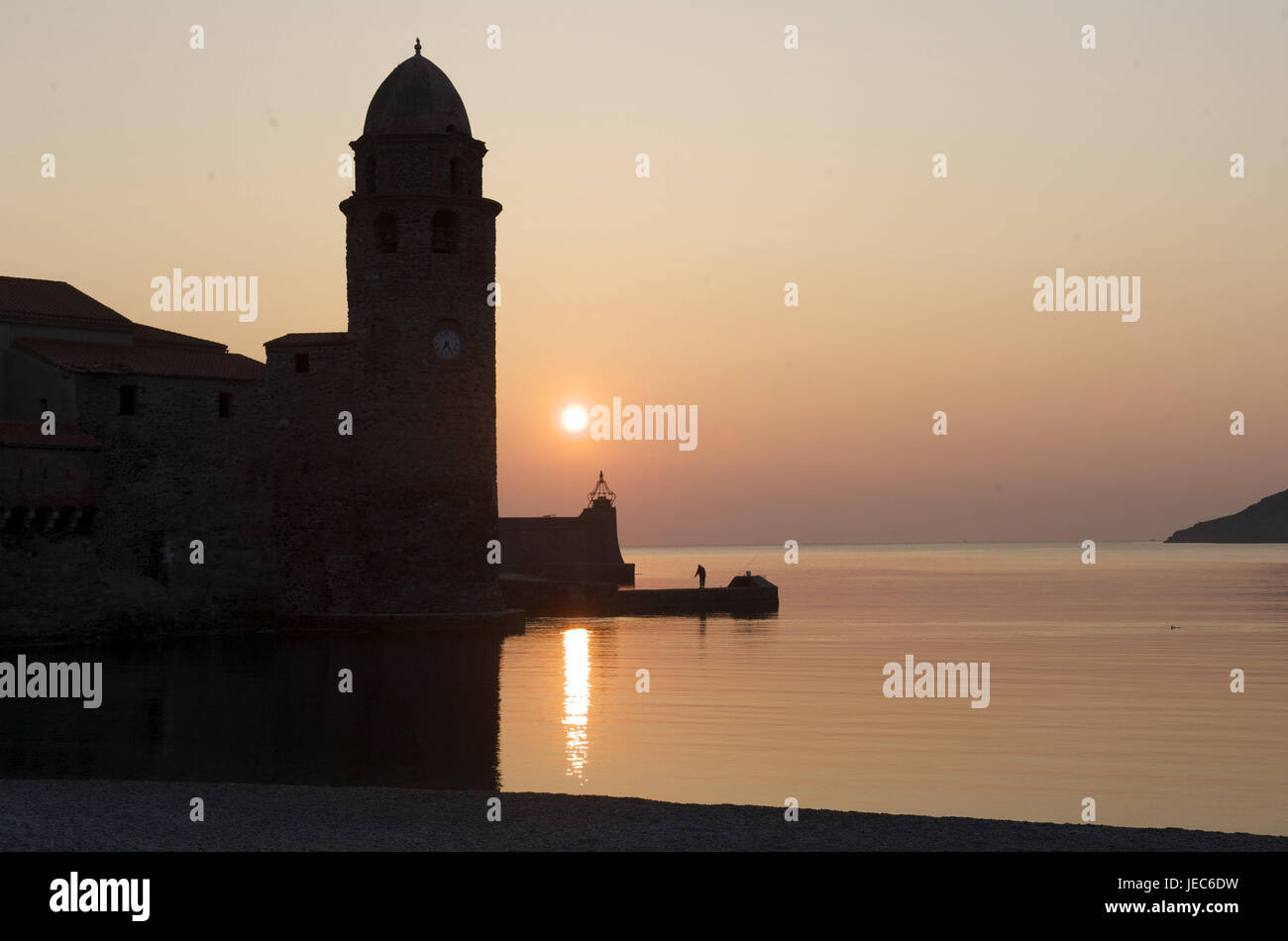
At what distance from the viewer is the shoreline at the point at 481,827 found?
10.8 m

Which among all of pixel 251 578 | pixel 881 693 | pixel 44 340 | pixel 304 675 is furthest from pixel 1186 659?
pixel 44 340

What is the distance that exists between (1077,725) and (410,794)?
578 inches

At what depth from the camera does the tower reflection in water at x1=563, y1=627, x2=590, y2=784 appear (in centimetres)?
1858

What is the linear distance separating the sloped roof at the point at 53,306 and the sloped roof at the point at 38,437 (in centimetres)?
390

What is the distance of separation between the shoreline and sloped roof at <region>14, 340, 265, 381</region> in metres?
26.5

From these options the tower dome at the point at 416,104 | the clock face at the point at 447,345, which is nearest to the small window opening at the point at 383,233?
the tower dome at the point at 416,104

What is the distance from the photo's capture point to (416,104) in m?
41.5

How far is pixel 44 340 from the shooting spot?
39.0 metres

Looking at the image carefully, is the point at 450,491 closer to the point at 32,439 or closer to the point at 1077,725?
the point at 32,439

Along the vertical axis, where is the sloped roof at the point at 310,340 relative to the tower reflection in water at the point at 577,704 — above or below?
above

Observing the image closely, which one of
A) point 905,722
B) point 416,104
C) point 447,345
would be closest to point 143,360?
point 447,345

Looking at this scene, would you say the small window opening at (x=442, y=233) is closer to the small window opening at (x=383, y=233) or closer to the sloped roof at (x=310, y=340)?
the small window opening at (x=383, y=233)

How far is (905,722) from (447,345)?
21.9 meters

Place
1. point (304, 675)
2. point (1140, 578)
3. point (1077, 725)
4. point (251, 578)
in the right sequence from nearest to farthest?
1. point (1077, 725)
2. point (304, 675)
3. point (251, 578)
4. point (1140, 578)
